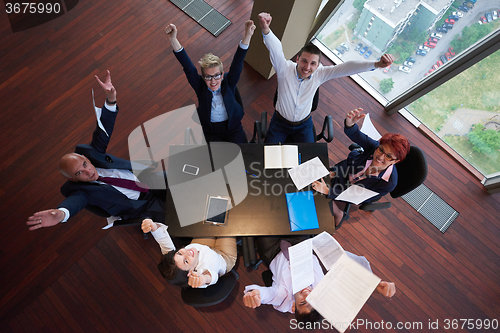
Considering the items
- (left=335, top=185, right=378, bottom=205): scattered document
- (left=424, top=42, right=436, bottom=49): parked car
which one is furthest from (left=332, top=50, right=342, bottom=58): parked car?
(left=335, top=185, right=378, bottom=205): scattered document

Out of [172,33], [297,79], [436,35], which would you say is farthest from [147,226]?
[436,35]

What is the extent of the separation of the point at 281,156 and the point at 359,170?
759mm

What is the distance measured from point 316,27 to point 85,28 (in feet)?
11.3

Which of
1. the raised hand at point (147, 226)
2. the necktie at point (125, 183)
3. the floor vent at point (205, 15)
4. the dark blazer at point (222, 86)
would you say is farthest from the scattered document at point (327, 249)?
the floor vent at point (205, 15)

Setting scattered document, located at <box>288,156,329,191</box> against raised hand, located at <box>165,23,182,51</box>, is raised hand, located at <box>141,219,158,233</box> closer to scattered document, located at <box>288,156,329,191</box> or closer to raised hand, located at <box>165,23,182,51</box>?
scattered document, located at <box>288,156,329,191</box>

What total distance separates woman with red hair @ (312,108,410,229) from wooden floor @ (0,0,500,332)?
3.33 ft

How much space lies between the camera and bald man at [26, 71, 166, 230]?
203 centimetres

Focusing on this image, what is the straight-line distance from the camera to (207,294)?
2.05 metres

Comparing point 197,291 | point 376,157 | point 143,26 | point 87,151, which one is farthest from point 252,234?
point 143,26

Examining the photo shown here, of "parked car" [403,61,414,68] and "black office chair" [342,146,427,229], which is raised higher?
"parked car" [403,61,414,68]

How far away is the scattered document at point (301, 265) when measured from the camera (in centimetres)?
202

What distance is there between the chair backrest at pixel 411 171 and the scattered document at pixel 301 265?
3.44ft

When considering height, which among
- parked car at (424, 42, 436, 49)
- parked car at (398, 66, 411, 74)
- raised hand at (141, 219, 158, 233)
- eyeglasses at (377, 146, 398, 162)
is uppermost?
parked car at (424, 42, 436, 49)

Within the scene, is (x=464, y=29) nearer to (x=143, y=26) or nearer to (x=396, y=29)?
(x=396, y=29)
